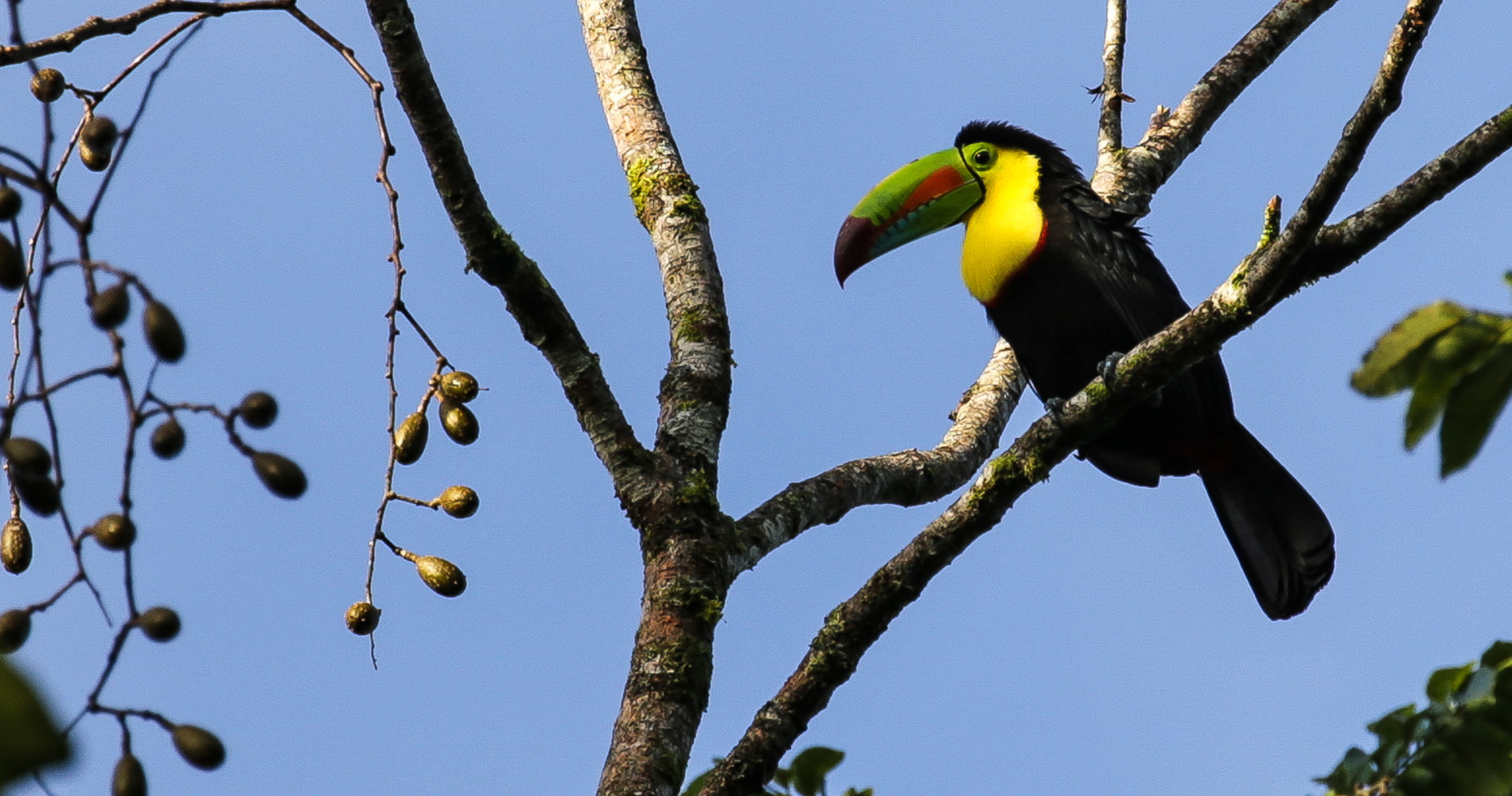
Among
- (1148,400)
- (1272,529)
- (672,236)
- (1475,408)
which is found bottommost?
(1475,408)

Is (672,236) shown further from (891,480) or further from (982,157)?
(982,157)

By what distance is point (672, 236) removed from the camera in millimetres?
4277

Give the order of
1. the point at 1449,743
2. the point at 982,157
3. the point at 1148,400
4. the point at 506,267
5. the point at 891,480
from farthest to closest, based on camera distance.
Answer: the point at 982,157
the point at 1148,400
the point at 891,480
the point at 506,267
the point at 1449,743

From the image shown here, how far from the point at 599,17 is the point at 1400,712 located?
3626 mm

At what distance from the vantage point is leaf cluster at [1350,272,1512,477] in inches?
59.1

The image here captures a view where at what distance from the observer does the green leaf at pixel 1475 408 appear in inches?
58.9

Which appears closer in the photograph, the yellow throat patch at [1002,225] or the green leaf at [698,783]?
the green leaf at [698,783]

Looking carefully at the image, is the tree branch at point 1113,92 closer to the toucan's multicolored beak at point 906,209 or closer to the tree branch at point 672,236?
the toucan's multicolored beak at point 906,209

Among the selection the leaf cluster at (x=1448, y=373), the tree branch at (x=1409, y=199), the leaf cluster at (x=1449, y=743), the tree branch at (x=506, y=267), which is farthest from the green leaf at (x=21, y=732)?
the tree branch at (x=1409, y=199)

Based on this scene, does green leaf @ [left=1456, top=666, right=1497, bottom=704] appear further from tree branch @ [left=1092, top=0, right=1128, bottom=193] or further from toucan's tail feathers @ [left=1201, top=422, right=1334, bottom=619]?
tree branch @ [left=1092, top=0, right=1128, bottom=193]

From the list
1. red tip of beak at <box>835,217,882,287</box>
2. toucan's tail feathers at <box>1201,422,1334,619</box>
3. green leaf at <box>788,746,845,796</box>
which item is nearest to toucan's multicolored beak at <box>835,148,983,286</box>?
red tip of beak at <box>835,217,882,287</box>

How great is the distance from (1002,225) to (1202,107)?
3.50ft

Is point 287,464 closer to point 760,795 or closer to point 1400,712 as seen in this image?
point 760,795

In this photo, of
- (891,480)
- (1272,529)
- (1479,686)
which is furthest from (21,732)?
(1272,529)
